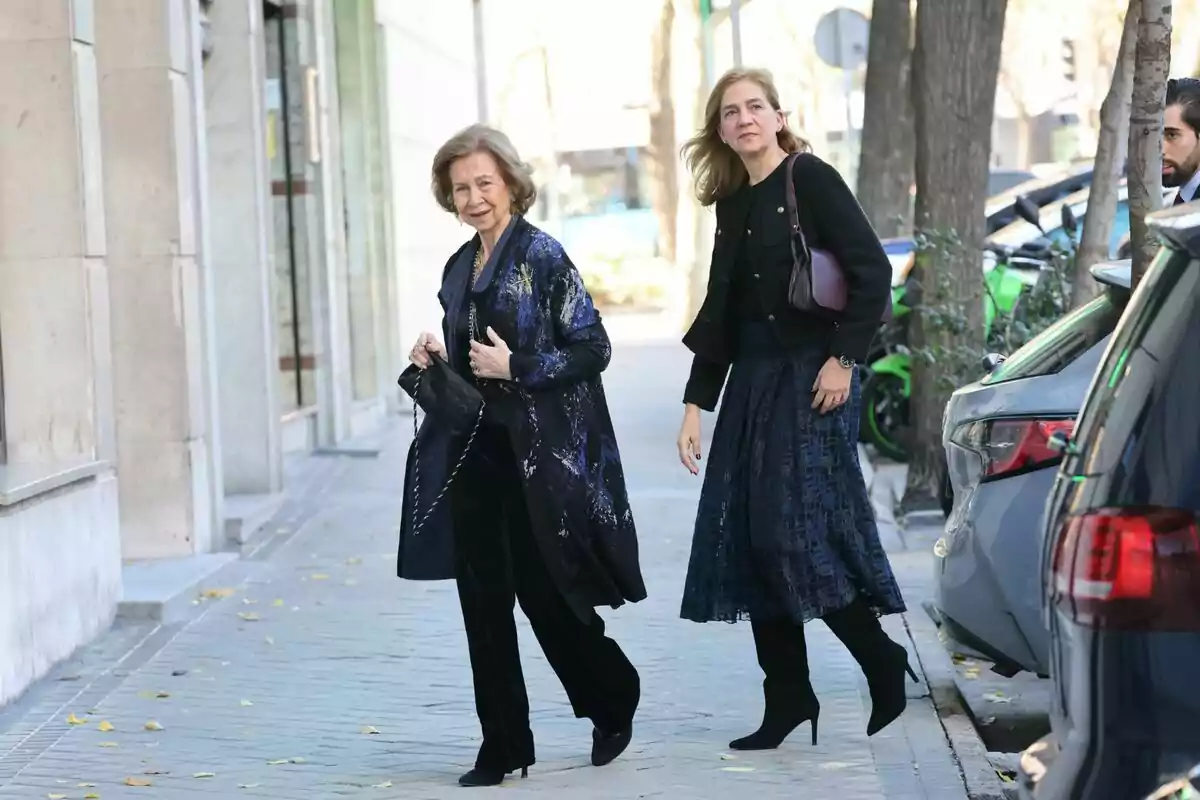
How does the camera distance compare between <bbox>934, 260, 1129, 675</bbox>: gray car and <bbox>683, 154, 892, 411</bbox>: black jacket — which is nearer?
<bbox>934, 260, 1129, 675</bbox>: gray car

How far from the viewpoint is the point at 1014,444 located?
573 centimetres

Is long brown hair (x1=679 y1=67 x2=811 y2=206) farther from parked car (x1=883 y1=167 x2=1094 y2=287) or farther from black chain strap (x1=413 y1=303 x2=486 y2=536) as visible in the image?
parked car (x1=883 y1=167 x2=1094 y2=287)

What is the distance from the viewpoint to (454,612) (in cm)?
903

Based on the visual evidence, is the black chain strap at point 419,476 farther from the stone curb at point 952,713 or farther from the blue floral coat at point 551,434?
the stone curb at point 952,713

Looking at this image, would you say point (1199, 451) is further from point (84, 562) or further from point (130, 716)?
point (84, 562)

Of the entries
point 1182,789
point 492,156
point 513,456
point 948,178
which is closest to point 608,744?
point 513,456

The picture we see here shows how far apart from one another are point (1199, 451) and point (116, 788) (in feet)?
13.1

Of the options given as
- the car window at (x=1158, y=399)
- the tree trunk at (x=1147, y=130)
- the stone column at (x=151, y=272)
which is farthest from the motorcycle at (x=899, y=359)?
the car window at (x=1158, y=399)

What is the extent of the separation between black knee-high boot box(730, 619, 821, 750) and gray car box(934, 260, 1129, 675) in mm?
444

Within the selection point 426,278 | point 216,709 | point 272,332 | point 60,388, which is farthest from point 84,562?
point 426,278

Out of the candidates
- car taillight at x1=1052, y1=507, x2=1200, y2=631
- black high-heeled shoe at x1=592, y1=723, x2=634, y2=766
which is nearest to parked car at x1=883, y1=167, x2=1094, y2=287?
black high-heeled shoe at x1=592, y1=723, x2=634, y2=766

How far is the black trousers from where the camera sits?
5.72 m

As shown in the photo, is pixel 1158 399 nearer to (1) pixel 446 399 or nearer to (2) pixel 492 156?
(1) pixel 446 399

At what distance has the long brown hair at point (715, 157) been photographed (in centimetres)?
607
